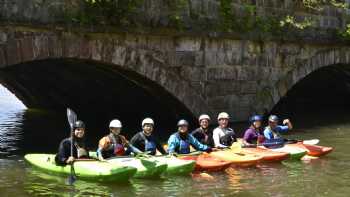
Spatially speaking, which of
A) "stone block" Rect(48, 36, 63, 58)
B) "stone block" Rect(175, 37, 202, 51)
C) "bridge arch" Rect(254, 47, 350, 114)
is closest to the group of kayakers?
"stone block" Rect(48, 36, 63, 58)

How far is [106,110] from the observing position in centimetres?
1933

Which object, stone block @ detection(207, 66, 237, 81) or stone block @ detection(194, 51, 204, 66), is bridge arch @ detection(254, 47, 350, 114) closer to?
stone block @ detection(207, 66, 237, 81)

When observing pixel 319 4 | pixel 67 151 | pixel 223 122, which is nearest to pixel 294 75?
pixel 319 4

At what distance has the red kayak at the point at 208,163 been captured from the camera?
36.2 ft

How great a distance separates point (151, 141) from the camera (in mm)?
11484

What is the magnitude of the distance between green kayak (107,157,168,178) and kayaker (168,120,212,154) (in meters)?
1.18

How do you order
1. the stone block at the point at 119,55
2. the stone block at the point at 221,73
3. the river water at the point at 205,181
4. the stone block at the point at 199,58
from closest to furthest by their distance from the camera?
the river water at the point at 205,181 → the stone block at the point at 119,55 → the stone block at the point at 199,58 → the stone block at the point at 221,73

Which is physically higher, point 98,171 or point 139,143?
point 139,143

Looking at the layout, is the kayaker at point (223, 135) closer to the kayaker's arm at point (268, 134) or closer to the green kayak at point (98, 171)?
the kayaker's arm at point (268, 134)

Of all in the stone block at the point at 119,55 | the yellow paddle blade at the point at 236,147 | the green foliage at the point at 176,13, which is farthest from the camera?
the green foliage at the point at 176,13

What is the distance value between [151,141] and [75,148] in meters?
1.59

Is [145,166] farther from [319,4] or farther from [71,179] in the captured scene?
[319,4]

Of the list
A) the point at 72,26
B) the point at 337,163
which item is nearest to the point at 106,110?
the point at 72,26

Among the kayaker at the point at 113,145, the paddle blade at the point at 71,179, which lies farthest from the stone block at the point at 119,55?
the paddle blade at the point at 71,179
